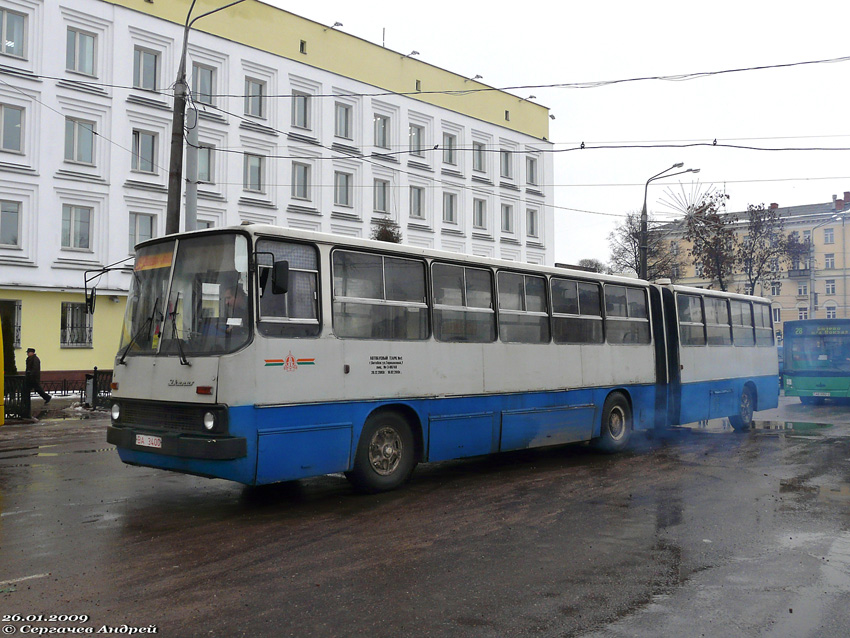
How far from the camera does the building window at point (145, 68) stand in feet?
111

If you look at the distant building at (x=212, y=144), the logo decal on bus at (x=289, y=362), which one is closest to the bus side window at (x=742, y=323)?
the logo decal on bus at (x=289, y=362)

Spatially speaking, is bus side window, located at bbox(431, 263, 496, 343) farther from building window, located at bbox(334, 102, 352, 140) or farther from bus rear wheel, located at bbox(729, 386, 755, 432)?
building window, located at bbox(334, 102, 352, 140)

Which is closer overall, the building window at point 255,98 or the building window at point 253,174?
the building window at point 253,174

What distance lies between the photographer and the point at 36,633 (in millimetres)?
4781

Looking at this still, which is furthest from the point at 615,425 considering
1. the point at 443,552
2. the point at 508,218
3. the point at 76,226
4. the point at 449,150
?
the point at 508,218

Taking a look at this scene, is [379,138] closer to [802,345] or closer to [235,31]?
[235,31]

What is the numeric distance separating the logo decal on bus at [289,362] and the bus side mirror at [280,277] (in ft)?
2.33

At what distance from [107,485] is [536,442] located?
18.6 feet

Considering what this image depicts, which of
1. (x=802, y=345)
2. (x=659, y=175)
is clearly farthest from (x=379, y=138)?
(x=802, y=345)

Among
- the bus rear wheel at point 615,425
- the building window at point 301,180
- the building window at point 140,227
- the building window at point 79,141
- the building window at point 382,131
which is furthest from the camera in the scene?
the building window at point 382,131

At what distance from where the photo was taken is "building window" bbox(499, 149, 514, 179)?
5088 cm

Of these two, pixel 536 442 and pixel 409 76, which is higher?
pixel 409 76

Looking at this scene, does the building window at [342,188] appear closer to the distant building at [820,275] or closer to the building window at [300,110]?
the building window at [300,110]

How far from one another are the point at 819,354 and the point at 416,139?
82.2ft
